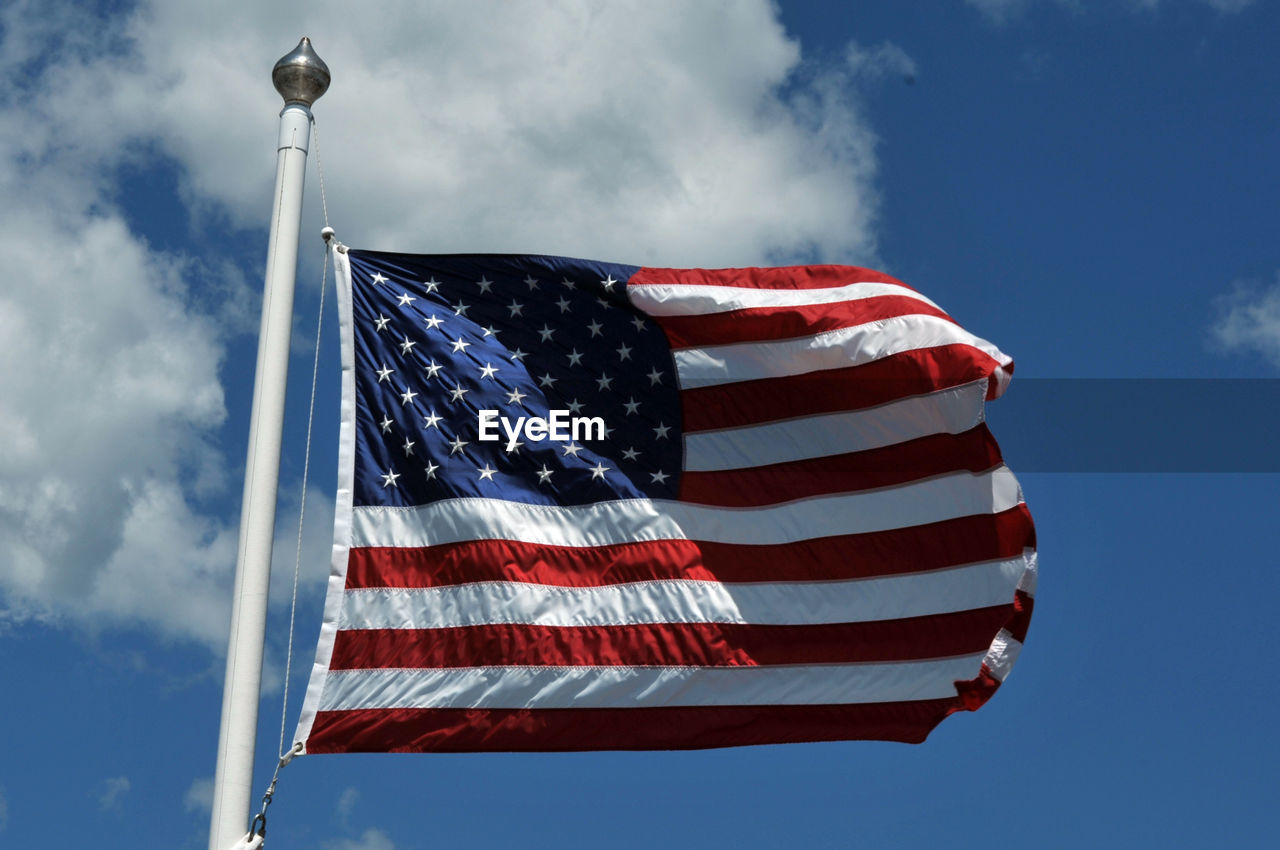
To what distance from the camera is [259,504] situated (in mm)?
10430

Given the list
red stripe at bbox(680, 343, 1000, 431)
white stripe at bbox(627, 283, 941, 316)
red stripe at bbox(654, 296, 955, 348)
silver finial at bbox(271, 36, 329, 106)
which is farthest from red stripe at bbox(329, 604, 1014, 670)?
silver finial at bbox(271, 36, 329, 106)

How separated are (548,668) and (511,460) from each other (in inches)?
73.2

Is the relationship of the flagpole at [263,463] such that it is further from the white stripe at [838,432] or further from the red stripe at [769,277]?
the white stripe at [838,432]

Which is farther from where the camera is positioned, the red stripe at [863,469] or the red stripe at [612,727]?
the red stripe at [863,469]

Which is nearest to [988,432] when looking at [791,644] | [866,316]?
[866,316]

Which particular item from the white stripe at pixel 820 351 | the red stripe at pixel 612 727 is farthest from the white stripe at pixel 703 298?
the red stripe at pixel 612 727

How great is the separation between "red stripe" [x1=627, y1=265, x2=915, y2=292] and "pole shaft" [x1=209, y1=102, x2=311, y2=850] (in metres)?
3.35

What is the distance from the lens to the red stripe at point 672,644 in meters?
11.7

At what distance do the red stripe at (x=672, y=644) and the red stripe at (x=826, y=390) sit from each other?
6.48 ft

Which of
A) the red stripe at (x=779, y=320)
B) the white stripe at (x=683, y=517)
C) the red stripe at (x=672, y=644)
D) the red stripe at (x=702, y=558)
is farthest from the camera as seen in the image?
the red stripe at (x=779, y=320)

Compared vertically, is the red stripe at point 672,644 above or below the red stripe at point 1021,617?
below

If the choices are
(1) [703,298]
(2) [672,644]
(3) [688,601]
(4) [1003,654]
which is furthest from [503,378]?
(4) [1003,654]

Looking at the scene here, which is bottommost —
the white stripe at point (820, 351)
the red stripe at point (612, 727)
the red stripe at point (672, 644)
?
the red stripe at point (612, 727)

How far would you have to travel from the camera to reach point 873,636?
13.0m
